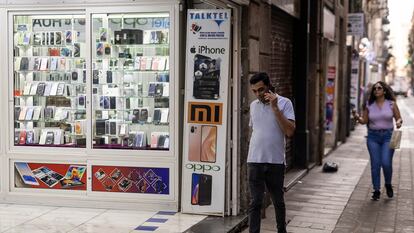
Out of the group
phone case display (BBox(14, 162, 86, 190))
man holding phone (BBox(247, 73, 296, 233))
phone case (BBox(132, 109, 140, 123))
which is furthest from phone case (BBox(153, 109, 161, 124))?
man holding phone (BBox(247, 73, 296, 233))

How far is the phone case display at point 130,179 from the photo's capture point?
7.25 meters

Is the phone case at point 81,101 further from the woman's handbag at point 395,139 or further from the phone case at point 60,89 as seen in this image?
the woman's handbag at point 395,139

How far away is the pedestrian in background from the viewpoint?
838 cm

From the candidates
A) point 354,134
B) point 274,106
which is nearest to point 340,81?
point 354,134

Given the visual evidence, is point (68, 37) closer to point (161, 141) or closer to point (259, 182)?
point (161, 141)

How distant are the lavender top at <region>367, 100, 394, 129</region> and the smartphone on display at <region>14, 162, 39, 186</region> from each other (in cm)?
471

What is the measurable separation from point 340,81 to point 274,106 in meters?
11.5

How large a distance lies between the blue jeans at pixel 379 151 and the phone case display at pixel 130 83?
3.13 m

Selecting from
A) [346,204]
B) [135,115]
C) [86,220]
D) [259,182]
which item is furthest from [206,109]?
[346,204]

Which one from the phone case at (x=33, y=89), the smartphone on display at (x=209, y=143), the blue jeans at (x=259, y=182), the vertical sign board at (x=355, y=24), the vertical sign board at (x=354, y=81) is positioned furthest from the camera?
the vertical sign board at (x=354, y=81)

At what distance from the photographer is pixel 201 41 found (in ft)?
22.3

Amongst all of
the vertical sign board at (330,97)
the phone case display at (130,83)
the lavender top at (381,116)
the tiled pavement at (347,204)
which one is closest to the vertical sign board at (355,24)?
the vertical sign board at (330,97)

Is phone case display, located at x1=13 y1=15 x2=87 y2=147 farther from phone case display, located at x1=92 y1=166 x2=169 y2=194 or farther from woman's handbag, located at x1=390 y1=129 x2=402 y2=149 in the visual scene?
woman's handbag, located at x1=390 y1=129 x2=402 y2=149

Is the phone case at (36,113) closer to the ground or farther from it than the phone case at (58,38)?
closer to the ground
